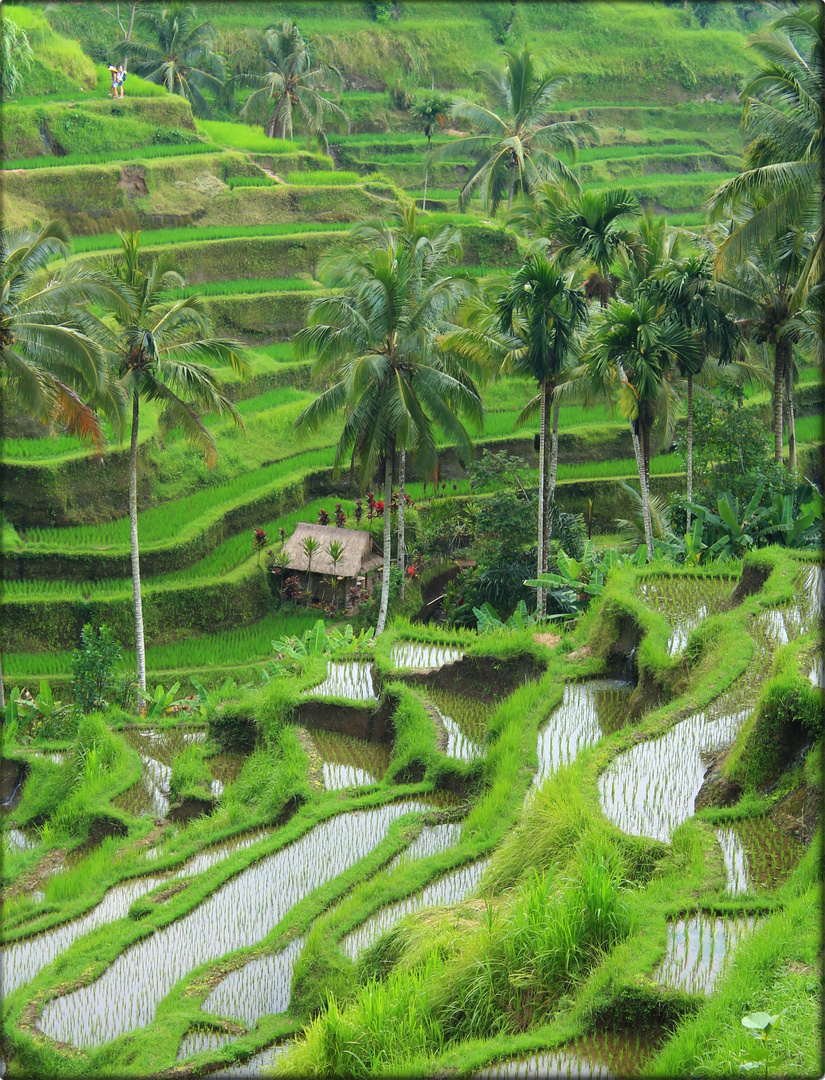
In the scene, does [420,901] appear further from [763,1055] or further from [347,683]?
[347,683]

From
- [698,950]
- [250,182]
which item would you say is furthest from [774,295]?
[250,182]

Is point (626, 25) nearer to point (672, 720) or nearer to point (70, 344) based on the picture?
point (70, 344)

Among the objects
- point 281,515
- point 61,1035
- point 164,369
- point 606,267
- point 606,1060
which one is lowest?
point 61,1035

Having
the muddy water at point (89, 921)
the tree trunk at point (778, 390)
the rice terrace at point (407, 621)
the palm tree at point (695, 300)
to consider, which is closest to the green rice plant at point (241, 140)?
the rice terrace at point (407, 621)

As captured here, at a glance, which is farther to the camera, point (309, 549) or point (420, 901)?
point (309, 549)

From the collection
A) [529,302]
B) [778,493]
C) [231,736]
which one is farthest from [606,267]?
[231,736]

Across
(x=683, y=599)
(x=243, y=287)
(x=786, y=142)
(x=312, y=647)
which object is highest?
(x=243, y=287)
